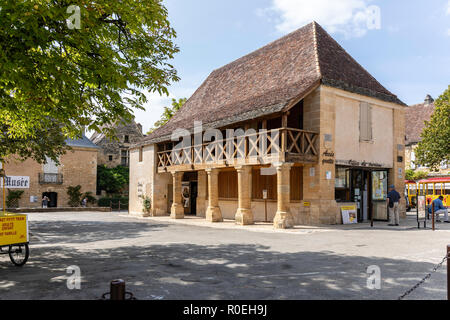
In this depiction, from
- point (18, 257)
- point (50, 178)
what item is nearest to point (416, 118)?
point (50, 178)

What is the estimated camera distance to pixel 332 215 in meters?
15.8

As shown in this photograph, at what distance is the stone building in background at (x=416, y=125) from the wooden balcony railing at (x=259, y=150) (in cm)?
2466

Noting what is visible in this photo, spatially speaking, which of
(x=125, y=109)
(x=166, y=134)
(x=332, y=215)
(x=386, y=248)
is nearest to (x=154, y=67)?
(x=125, y=109)

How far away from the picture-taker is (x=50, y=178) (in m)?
36.3

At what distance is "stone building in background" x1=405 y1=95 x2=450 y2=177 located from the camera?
3700cm

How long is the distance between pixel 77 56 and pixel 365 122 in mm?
13320

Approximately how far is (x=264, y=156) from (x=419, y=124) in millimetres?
28955

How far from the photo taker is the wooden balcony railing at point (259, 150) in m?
14.9

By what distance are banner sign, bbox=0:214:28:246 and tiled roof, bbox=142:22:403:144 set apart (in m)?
9.64

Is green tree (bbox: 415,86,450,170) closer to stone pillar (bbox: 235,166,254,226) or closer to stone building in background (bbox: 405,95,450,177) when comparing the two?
stone building in background (bbox: 405,95,450,177)

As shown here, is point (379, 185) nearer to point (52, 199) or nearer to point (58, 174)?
point (58, 174)

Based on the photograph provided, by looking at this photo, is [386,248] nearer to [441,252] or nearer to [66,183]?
[441,252]

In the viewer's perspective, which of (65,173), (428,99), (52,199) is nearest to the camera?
(52,199)

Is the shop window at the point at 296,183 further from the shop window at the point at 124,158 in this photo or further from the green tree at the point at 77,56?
the shop window at the point at 124,158
